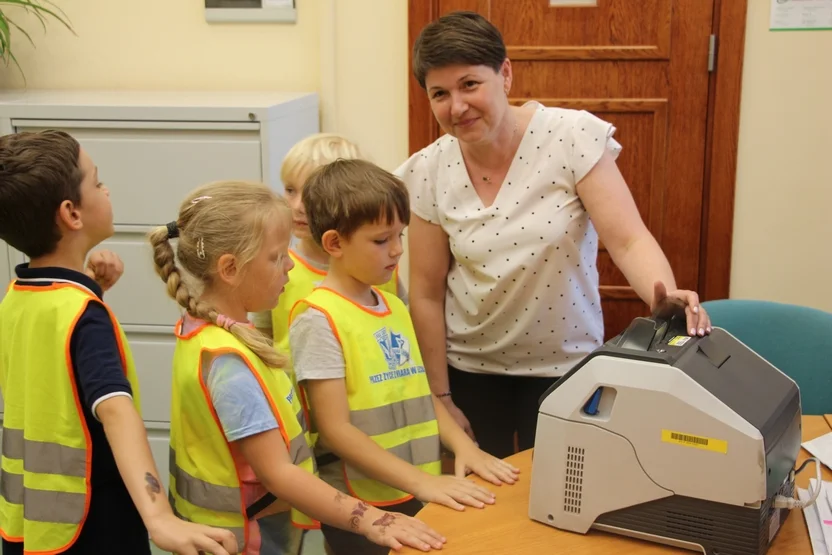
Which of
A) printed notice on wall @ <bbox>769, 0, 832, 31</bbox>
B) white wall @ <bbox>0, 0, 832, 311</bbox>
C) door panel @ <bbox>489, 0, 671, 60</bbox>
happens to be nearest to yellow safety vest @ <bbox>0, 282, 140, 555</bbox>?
white wall @ <bbox>0, 0, 832, 311</bbox>

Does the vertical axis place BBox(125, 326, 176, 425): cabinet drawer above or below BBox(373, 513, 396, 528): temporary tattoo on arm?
below

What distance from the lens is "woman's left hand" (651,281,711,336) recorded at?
4.71ft

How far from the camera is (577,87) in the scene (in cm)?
300

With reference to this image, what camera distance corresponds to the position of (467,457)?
66.6 inches

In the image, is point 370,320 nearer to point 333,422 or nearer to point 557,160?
point 333,422

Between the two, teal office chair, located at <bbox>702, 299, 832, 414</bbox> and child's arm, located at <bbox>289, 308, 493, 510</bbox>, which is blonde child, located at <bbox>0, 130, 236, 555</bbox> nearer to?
child's arm, located at <bbox>289, 308, 493, 510</bbox>

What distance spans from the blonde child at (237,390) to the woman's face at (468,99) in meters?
0.40

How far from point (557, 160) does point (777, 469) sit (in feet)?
2.62

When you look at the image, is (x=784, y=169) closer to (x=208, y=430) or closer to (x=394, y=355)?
(x=394, y=355)

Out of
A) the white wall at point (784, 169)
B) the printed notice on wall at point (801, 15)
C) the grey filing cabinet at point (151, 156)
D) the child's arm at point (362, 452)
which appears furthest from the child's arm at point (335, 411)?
the printed notice on wall at point (801, 15)

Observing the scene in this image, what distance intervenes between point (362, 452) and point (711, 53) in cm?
199

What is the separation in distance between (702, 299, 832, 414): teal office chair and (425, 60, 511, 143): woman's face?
2.96 feet

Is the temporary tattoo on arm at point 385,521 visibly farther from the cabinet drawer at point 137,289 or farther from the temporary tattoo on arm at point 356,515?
the cabinet drawer at point 137,289

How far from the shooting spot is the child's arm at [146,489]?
1.24m
